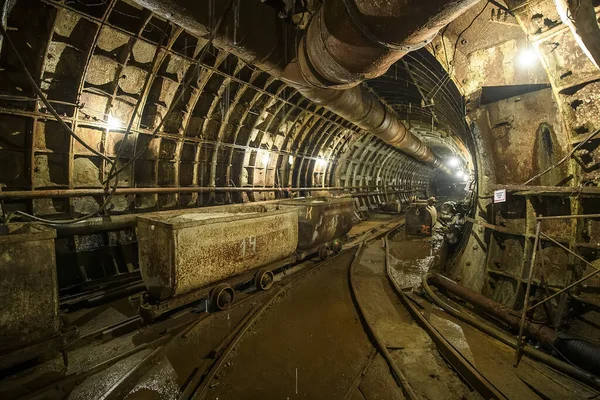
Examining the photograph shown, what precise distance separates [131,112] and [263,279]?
17.3 ft

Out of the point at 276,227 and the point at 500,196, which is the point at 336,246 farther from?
the point at 500,196

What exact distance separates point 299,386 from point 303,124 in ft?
33.0

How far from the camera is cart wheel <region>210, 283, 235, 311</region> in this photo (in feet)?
15.6

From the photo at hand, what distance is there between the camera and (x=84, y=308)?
5.01m

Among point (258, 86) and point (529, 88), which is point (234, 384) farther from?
point (258, 86)

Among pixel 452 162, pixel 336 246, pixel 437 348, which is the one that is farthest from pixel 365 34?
pixel 452 162

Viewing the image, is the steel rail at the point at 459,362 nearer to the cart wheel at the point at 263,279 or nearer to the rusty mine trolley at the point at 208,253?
the cart wheel at the point at 263,279

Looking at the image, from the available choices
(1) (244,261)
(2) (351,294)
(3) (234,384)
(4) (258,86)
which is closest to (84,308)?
(1) (244,261)

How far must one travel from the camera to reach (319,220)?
293 inches

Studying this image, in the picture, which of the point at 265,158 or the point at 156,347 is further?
the point at 265,158

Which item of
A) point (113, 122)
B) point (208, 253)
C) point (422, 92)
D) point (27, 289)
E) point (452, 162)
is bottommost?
point (27, 289)

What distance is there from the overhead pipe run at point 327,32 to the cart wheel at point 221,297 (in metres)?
4.07

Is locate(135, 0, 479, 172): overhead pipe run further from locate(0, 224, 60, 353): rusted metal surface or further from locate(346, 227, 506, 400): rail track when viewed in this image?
locate(346, 227, 506, 400): rail track

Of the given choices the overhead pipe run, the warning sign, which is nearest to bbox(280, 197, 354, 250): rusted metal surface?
the overhead pipe run
